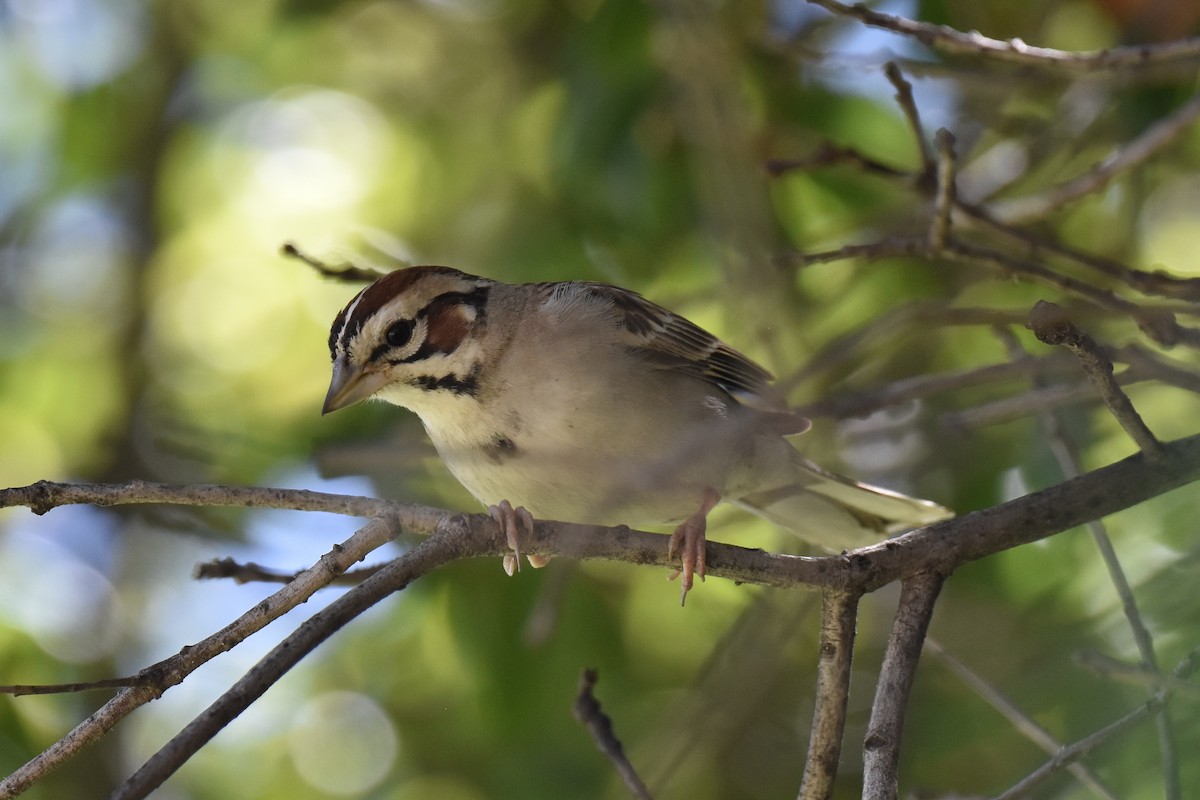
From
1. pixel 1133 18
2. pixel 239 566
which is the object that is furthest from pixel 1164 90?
pixel 239 566

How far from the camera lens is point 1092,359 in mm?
1963

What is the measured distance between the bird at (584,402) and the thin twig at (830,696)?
63 centimetres

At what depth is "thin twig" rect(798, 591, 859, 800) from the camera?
79.7 inches

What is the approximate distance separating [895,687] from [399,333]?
5.72 ft

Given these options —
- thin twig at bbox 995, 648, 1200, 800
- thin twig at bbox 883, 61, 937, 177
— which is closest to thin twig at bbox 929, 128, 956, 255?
thin twig at bbox 883, 61, 937, 177

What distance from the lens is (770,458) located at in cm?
349

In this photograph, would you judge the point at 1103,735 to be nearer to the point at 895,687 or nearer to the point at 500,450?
the point at 895,687

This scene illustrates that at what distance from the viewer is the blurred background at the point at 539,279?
3.33 m

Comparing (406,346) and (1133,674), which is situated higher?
(406,346)

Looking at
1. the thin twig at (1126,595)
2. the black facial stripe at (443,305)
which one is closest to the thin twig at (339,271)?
the black facial stripe at (443,305)

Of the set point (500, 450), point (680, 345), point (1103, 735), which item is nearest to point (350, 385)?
point (500, 450)

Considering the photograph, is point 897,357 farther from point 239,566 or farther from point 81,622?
point 81,622

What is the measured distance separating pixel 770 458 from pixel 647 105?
117 cm

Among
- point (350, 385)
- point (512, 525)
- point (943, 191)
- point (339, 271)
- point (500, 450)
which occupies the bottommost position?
point (512, 525)
